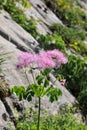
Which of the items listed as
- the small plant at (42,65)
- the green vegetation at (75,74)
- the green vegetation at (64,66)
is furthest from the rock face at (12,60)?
the small plant at (42,65)

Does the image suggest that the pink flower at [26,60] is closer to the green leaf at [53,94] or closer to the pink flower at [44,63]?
the pink flower at [44,63]

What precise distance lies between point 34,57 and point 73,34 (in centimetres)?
894

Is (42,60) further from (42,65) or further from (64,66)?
(64,66)

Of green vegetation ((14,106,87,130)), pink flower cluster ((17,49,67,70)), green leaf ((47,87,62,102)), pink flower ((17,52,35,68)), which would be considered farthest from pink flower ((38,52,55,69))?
green vegetation ((14,106,87,130))

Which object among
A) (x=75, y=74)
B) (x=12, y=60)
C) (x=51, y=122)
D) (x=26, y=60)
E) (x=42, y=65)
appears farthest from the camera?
(x=75, y=74)

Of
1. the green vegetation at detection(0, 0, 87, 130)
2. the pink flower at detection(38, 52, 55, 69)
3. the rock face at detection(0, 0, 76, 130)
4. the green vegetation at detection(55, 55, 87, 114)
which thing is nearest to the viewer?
the pink flower at detection(38, 52, 55, 69)

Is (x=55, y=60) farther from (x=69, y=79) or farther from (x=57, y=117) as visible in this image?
(x=69, y=79)

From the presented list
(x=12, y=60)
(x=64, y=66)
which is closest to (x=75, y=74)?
(x=64, y=66)

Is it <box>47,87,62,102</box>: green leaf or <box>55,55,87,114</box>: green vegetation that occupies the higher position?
<box>47,87,62,102</box>: green leaf

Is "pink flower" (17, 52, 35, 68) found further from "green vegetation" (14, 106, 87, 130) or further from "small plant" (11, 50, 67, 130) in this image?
"green vegetation" (14, 106, 87, 130)

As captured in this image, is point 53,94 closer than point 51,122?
Yes

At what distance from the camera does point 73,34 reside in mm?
15195

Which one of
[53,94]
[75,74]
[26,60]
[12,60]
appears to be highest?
[26,60]

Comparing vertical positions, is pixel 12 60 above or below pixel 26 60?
below
